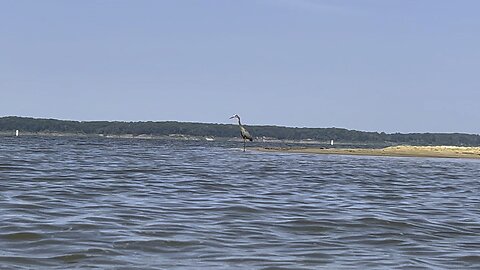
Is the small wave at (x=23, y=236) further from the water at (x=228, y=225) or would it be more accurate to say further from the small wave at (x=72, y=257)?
the small wave at (x=72, y=257)

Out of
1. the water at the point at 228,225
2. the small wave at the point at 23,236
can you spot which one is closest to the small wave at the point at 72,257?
the water at the point at 228,225

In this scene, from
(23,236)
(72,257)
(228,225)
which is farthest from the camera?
(228,225)

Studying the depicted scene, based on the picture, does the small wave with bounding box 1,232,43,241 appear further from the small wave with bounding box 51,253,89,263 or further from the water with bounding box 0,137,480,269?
the small wave with bounding box 51,253,89,263

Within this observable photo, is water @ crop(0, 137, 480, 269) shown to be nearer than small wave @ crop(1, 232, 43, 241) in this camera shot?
Yes

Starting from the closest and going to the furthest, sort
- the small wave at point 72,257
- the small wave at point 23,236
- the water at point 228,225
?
the small wave at point 72,257 < the water at point 228,225 < the small wave at point 23,236

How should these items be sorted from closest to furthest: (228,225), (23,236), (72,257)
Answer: (72,257)
(23,236)
(228,225)

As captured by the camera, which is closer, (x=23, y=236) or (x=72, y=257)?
(x=72, y=257)

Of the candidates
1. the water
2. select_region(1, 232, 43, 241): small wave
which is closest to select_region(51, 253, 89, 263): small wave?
the water

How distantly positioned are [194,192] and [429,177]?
12083mm

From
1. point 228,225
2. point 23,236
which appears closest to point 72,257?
point 23,236

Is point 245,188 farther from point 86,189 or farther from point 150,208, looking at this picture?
point 150,208

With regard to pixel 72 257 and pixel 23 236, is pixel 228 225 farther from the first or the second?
pixel 72 257

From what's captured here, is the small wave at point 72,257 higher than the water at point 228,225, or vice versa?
the water at point 228,225

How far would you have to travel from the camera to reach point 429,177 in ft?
92.4
